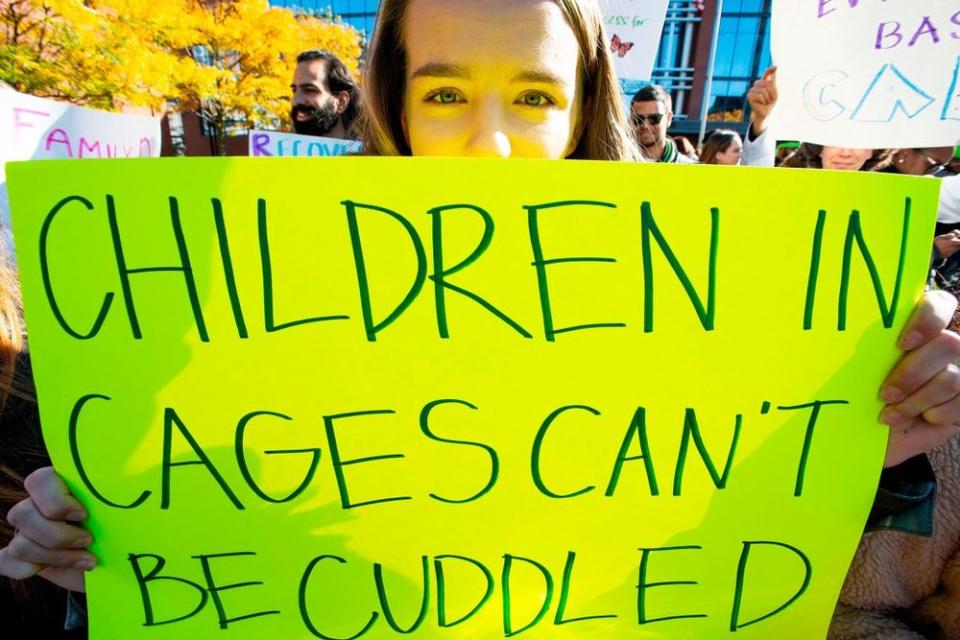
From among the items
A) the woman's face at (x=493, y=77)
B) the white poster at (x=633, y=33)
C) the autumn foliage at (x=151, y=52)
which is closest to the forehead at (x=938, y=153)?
the white poster at (x=633, y=33)

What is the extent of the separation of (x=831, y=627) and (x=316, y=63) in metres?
3.83

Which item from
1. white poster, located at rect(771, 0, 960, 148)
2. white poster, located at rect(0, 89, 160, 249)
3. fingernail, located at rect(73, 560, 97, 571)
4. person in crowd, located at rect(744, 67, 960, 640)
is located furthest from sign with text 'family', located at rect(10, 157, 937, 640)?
white poster, located at rect(0, 89, 160, 249)

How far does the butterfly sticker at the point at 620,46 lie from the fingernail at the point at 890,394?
3345 mm

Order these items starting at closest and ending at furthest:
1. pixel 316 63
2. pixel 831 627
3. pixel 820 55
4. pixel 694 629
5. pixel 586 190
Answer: pixel 586 190, pixel 694 629, pixel 831 627, pixel 820 55, pixel 316 63

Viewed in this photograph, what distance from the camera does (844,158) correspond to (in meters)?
2.23

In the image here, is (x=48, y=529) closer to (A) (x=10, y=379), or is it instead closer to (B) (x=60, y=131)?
(A) (x=10, y=379)

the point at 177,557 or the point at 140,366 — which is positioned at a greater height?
the point at 140,366

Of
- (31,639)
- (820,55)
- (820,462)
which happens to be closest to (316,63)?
(820,55)

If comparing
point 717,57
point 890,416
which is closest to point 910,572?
point 890,416

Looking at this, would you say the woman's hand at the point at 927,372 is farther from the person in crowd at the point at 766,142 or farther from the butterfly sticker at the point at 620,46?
the butterfly sticker at the point at 620,46

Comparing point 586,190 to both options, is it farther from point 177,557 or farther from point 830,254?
point 177,557

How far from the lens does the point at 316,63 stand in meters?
3.58

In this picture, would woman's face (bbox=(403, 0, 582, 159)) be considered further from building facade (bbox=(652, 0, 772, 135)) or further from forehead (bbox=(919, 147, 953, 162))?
building facade (bbox=(652, 0, 772, 135))

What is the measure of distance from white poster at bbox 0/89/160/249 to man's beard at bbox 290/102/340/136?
925 millimetres
